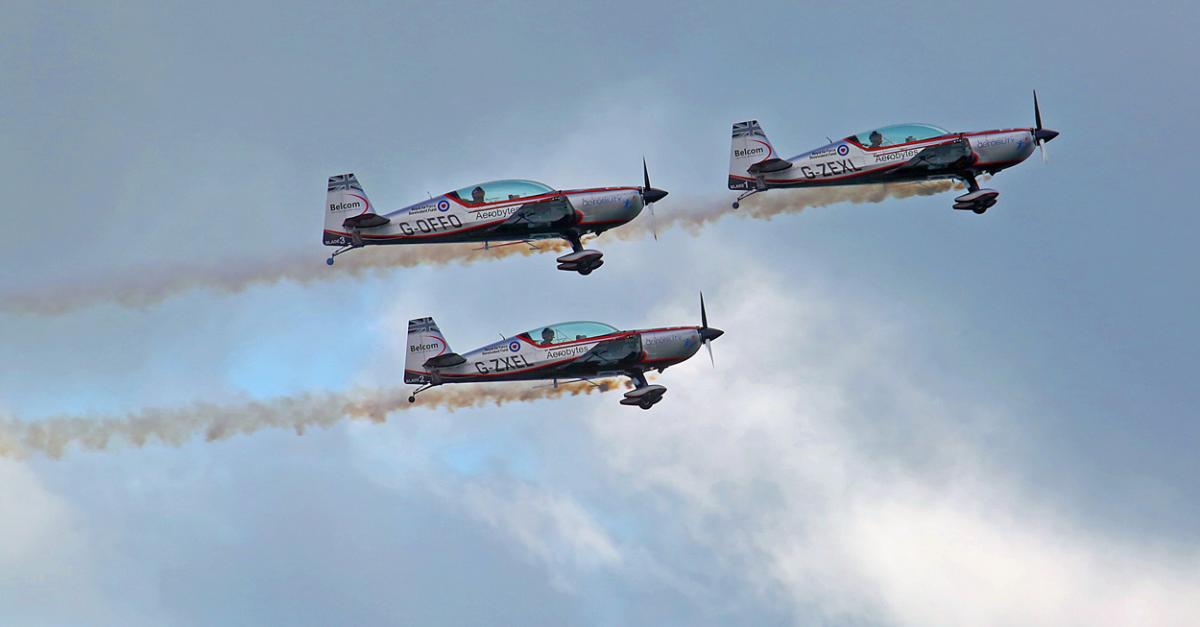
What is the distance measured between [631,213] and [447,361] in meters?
9.26

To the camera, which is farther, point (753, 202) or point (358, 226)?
point (753, 202)

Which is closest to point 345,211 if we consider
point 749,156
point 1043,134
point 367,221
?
point 367,221

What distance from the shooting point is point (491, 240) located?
89875mm

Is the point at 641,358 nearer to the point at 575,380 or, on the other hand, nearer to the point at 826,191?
the point at 575,380

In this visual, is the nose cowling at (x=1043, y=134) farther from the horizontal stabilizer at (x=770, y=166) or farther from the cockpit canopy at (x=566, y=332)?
the cockpit canopy at (x=566, y=332)

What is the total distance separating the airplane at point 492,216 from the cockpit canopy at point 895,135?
834cm

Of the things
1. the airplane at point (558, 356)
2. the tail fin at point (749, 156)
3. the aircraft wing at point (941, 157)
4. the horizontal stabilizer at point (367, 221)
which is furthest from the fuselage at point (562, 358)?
the aircraft wing at point (941, 157)

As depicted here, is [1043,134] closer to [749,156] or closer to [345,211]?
[749,156]

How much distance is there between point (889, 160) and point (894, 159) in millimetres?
194

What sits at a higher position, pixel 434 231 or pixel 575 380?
pixel 434 231

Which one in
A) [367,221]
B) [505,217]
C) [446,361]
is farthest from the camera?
[505,217]

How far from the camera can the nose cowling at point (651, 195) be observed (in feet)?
299

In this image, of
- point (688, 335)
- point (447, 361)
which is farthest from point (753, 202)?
point (447, 361)

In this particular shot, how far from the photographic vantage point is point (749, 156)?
93.1 m
